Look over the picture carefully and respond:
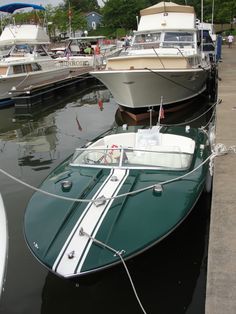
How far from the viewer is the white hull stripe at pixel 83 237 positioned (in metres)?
3.94

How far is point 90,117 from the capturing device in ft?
49.1

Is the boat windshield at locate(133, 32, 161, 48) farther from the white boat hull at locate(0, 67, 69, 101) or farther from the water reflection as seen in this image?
the water reflection

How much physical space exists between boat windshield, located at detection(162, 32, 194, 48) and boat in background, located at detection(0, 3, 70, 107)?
6844mm

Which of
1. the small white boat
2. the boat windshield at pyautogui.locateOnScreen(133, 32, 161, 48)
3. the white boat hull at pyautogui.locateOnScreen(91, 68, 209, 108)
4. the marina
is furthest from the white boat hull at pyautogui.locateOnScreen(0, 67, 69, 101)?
the small white boat

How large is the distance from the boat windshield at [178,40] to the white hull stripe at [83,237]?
10.4 m

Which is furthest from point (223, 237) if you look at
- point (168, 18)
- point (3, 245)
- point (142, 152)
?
point (168, 18)

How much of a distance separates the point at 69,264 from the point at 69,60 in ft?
77.7

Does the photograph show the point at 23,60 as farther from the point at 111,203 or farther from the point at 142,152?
A: the point at 111,203

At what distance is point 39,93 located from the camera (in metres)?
17.4

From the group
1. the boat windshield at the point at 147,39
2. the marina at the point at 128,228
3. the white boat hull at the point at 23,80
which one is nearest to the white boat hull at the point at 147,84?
the boat windshield at the point at 147,39

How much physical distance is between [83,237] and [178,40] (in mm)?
12014

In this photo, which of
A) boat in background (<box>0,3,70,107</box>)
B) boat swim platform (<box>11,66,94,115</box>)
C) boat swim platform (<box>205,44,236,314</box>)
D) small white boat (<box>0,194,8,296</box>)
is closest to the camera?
boat swim platform (<box>205,44,236,314</box>)

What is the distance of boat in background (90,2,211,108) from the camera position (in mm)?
12141

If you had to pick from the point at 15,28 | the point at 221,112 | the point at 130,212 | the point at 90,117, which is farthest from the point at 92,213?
the point at 15,28
